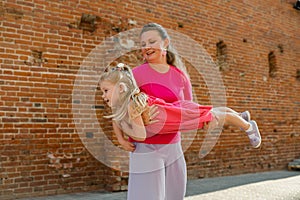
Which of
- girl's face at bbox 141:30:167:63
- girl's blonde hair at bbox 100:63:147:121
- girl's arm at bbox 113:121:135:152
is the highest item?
girl's face at bbox 141:30:167:63

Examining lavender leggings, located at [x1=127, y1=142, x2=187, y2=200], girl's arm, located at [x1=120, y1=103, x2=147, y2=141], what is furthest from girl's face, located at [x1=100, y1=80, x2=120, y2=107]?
lavender leggings, located at [x1=127, y1=142, x2=187, y2=200]

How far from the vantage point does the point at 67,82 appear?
469 cm

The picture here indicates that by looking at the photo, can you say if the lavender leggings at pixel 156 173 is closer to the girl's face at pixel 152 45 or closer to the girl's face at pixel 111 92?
the girl's face at pixel 111 92

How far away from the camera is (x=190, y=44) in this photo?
644cm

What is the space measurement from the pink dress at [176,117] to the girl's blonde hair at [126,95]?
0.08 m

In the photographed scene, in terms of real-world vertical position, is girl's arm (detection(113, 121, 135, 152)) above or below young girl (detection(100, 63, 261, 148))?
below

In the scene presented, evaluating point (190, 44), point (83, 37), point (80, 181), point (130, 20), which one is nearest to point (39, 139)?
point (80, 181)

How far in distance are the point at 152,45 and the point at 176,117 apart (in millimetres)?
462

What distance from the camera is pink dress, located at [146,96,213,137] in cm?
183

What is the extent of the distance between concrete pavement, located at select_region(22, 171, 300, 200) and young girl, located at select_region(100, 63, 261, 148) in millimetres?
2680

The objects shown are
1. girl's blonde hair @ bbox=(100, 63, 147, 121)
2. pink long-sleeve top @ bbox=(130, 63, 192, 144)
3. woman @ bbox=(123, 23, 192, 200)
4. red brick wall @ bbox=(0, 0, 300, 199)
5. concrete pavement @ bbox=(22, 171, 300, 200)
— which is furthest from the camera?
concrete pavement @ bbox=(22, 171, 300, 200)

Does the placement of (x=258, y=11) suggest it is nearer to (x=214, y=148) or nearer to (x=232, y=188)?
(x=214, y=148)

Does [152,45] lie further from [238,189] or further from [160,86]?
[238,189]

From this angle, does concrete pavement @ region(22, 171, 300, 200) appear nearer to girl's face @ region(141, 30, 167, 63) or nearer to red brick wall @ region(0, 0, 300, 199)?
red brick wall @ region(0, 0, 300, 199)
